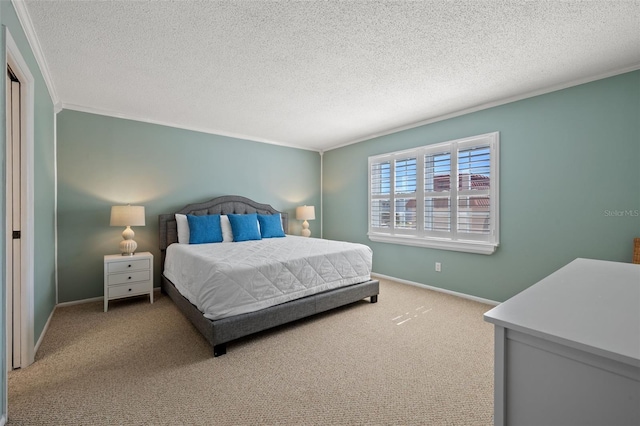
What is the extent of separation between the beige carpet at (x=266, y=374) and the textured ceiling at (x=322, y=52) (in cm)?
243

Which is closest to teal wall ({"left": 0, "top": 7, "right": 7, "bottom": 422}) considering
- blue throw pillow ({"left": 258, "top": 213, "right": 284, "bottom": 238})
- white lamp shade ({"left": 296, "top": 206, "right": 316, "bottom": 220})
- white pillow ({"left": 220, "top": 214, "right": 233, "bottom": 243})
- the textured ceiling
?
the textured ceiling

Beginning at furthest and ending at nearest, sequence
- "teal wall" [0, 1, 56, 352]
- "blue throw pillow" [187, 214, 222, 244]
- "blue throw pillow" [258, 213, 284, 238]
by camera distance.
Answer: "blue throw pillow" [258, 213, 284, 238] < "blue throw pillow" [187, 214, 222, 244] < "teal wall" [0, 1, 56, 352]

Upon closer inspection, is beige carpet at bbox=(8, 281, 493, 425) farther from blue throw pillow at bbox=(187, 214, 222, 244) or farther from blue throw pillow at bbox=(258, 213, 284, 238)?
blue throw pillow at bbox=(258, 213, 284, 238)

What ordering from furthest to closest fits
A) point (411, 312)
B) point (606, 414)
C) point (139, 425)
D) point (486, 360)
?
point (411, 312) < point (486, 360) < point (139, 425) < point (606, 414)

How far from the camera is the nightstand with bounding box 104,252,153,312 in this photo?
320cm

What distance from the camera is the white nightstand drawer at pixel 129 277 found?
3209mm

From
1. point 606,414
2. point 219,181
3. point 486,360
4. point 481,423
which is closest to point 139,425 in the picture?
point 481,423

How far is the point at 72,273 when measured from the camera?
11.2 ft

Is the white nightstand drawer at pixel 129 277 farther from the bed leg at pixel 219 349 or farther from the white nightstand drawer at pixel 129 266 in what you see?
the bed leg at pixel 219 349

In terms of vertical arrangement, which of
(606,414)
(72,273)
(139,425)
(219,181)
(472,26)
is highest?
(472,26)

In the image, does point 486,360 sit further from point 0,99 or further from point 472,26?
point 0,99

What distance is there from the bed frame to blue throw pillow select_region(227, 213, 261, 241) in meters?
0.41

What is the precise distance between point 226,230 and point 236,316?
2072mm

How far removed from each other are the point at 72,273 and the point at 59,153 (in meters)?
1.46
